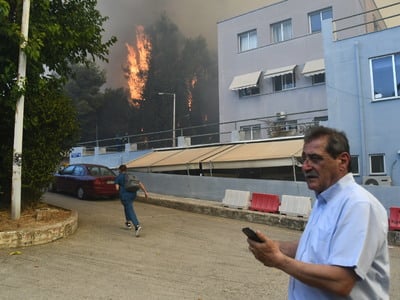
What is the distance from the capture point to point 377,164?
14.7 metres

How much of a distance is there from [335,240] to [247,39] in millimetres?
25168

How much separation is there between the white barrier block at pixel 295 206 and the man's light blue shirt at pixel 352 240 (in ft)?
33.1

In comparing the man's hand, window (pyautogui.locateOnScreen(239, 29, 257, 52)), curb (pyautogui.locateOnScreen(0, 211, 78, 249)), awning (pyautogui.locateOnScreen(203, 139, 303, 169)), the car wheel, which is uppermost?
window (pyautogui.locateOnScreen(239, 29, 257, 52))

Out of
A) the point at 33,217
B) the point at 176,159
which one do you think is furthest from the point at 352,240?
the point at 176,159

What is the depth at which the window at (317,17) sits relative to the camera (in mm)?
22641

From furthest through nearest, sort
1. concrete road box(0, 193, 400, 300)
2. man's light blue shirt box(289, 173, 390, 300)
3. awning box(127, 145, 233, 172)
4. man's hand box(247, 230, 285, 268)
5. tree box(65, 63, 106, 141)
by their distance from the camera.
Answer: tree box(65, 63, 106, 141), awning box(127, 145, 233, 172), concrete road box(0, 193, 400, 300), man's hand box(247, 230, 285, 268), man's light blue shirt box(289, 173, 390, 300)

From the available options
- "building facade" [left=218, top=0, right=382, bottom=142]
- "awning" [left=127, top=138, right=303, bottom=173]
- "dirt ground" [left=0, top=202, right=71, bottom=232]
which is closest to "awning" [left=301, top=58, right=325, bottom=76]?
"building facade" [left=218, top=0, right=382, bottom=142]

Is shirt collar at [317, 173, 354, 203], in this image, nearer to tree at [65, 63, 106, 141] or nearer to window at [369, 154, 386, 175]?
window at [369, 154, 386, 175]

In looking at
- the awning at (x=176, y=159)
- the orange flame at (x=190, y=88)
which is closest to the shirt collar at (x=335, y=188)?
the awning at (x=176, y=159)

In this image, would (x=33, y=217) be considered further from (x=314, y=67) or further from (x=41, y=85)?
(x=314, y=67)

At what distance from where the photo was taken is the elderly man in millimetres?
1702

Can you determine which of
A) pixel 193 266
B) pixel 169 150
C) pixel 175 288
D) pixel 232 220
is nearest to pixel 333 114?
pixel 232 220

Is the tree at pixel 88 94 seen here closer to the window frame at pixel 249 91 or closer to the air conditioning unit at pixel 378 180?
the window frame at pixel 249 91

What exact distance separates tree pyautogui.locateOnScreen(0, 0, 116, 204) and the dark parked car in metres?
5.52
